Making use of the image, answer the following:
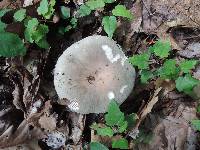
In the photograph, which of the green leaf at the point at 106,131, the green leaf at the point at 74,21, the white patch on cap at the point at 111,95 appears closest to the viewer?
the green leaf at the point at 106,131

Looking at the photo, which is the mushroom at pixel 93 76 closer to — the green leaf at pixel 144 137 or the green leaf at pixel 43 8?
the green leaf at pixel 144 137

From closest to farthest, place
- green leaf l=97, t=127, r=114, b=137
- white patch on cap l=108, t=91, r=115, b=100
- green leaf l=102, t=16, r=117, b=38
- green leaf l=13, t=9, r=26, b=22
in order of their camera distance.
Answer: green leaf l=97, t=127, r=114, b=137 → white patch on cap l=108, t=91, r=115, b=100 → green leaf l=102, t=16, r=117, b=38 → green leaf l=13, t=9, r=26, b=22

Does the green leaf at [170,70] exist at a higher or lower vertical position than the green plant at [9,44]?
lower

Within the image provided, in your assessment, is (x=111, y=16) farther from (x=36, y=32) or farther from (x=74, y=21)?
(x=36, y=32)

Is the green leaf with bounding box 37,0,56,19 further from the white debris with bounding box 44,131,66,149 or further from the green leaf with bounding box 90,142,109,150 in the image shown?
the green leaf with bounding box 90,142,109,150

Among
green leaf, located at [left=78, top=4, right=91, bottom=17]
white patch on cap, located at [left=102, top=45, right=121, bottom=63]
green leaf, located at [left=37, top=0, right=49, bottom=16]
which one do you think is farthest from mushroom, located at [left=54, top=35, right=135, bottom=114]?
green leaf, located at [left=37, top=0, right=49, bottom=16]

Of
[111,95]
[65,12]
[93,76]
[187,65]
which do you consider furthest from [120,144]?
[65,12]

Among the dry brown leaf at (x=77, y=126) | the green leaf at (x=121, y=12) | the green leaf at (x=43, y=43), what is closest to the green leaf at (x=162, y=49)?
the green leaf at (x=121, y=12)
